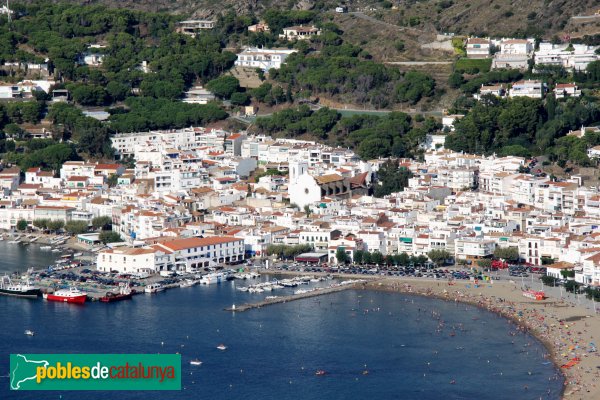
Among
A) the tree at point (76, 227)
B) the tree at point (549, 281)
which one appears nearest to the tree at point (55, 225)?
the tree at point (76, 227)

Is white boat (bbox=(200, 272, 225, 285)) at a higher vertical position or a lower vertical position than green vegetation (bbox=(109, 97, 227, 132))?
lower

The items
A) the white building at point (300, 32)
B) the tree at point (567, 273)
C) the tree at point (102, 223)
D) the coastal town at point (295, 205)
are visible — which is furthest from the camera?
the white building at point (300, 32)

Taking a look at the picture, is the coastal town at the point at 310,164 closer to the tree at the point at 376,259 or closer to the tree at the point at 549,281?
the tree at the point at 376,259

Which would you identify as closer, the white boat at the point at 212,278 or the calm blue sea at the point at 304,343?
the calm blue sea at the point at 304,343

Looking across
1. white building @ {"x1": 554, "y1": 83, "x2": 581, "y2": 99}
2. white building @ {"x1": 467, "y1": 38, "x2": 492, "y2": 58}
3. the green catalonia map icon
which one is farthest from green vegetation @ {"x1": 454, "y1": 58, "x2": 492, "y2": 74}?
the green catalonia map icon

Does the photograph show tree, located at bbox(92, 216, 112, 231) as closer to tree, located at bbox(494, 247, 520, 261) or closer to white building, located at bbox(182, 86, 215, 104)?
tree, located at bbox(494, 247, 520, 261)

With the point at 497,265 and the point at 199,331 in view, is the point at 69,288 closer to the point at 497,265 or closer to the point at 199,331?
the point at 199,331
